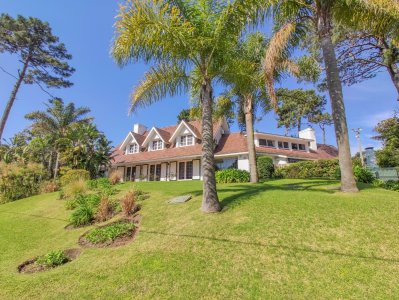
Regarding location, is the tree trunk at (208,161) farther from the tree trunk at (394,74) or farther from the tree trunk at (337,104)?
the tree trunk at (394,74)

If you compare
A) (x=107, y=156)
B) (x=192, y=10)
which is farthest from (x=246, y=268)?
(x=107, y=156)

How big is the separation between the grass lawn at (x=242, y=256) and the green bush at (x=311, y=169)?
13.6 m

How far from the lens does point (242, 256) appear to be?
210 inches

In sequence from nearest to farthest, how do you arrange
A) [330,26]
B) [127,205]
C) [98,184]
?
1. [127,205]
2. [330,26]
3. [98,184]

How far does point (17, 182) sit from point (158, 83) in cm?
1598

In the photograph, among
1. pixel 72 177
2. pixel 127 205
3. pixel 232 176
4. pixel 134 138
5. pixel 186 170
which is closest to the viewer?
pixel 127 205

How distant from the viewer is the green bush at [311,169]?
21.2m

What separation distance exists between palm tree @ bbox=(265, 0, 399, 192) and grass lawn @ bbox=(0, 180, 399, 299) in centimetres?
207

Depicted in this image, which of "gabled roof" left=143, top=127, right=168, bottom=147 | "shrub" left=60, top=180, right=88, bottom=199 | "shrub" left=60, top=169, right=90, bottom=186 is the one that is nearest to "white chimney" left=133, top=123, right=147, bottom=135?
"gabled roof" left=143, top=127, right=168, bottom=147

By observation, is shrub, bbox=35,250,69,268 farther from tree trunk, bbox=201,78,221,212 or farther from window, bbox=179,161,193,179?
window, bbox=179,161,193,179

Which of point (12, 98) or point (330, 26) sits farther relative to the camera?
point (12, 98)

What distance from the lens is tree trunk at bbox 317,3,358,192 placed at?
917 cm

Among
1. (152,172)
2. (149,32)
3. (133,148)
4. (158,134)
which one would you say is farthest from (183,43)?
(133,148)

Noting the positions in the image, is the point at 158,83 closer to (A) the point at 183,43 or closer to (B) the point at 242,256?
(A) the point at 183,43
